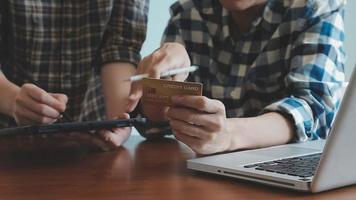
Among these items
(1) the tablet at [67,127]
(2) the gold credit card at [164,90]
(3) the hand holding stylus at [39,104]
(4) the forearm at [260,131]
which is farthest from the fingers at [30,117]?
(4) the forearm at [260,131]

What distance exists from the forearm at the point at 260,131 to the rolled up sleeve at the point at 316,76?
0.02 metres

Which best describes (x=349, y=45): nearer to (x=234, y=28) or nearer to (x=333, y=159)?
(x=234, y=28)

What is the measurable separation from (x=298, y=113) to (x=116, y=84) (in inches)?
19.7

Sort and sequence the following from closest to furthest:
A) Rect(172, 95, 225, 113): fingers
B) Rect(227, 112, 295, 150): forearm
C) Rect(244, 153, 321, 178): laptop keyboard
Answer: Rect(244, 153, 321, 178): laptop keyboard → Rect(172, 95, 225, 113): fingers → Rect(227, 112, 295, 150): forearm

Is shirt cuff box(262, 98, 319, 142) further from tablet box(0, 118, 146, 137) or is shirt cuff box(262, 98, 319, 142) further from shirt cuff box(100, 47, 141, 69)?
shirt cuff box(100, 47, 141, 69)

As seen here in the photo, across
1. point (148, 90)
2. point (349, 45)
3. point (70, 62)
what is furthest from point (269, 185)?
point (349, 45)

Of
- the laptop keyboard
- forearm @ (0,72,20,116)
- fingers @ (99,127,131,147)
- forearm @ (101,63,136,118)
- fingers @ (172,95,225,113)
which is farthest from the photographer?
forearm @ (101,63,136,118)

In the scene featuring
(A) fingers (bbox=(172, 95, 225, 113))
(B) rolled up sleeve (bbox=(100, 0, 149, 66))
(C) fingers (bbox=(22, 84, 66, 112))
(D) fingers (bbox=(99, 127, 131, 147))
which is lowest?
(D) fingers (bbox=(99, 127, 131, 147))

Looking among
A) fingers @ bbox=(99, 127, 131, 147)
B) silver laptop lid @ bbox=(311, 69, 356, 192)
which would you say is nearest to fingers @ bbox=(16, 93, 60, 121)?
fingers @ bbox=(99, 127, 131, 147)

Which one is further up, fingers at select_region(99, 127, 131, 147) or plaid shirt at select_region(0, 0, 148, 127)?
plaid shirt at select_region(0, 0, 148, 127)

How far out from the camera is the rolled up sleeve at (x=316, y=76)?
106cm

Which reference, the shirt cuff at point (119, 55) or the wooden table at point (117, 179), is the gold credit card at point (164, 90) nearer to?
the wooden table at point (117, 179)

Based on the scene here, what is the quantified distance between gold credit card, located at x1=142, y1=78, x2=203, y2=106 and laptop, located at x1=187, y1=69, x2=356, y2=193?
0.34ft

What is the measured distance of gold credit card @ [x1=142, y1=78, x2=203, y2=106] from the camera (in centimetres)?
78
